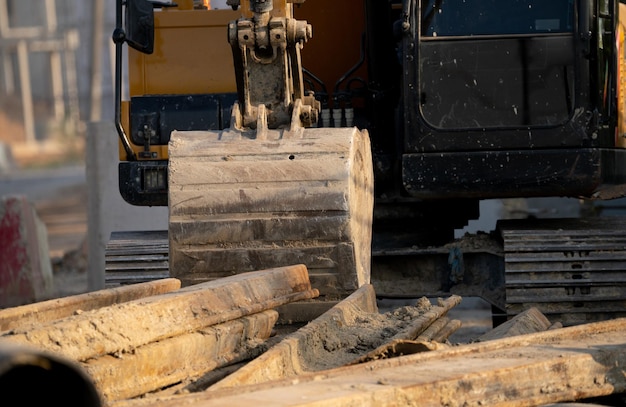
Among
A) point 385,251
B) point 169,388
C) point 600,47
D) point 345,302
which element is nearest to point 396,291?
point 385,251

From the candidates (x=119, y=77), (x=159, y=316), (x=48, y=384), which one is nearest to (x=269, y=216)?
(x=159, y=316)

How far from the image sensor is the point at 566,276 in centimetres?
734

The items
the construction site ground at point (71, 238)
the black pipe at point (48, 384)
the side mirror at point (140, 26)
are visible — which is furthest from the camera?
the construction site ground at point (71, 238)

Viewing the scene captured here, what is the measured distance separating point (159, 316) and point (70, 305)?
0.61 metres

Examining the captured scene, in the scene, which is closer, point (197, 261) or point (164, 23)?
point (197, 261)

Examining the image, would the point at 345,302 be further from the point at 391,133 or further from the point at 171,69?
the point at 171,69

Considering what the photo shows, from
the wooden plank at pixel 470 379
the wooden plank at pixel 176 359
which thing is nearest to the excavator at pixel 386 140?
the wooden plank at pixel 176 359

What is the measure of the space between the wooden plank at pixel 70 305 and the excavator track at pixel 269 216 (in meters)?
0.45

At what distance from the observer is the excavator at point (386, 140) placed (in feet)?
19.5

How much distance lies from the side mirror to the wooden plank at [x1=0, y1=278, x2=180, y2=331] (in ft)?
9.48

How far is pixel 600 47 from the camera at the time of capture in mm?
7285

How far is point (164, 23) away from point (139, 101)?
58 centimetres

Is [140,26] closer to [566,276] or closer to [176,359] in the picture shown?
[566,276]

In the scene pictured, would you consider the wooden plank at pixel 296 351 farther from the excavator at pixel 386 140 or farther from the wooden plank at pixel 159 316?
the excavator at pixel 386 140
